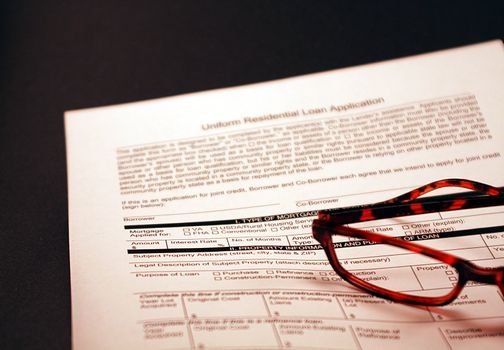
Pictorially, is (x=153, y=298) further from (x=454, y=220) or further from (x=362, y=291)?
(x=454, y=220)

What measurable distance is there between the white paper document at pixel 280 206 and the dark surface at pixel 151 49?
3 centimetres

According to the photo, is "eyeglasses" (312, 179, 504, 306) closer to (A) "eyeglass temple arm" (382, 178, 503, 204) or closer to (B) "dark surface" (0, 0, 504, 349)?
(A) "eyeglass temple arm" (382, 178, 503, 204)

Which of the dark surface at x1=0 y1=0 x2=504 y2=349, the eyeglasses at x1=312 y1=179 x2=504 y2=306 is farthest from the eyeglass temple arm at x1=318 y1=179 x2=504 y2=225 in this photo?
the dark surface at x1=0 y1=0 x2=504 y2=349

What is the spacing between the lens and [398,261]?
440mm

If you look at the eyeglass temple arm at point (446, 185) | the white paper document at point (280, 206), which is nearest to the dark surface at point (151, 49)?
the white paper document at point (280, 206)

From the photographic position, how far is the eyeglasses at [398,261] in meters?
0.41

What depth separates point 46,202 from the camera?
0.52 metres

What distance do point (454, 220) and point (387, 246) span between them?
0.07 m

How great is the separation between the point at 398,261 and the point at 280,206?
0.13m

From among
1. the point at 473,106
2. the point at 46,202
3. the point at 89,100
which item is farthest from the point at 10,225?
Result: the point at 473,106

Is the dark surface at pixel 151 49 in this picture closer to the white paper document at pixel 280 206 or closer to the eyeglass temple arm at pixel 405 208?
the white paper document at pixel 280 206

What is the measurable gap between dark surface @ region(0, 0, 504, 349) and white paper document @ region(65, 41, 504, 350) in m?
0.03

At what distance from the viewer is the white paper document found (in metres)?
0.40

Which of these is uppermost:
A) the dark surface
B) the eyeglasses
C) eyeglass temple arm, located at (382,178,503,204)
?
the dark surface
